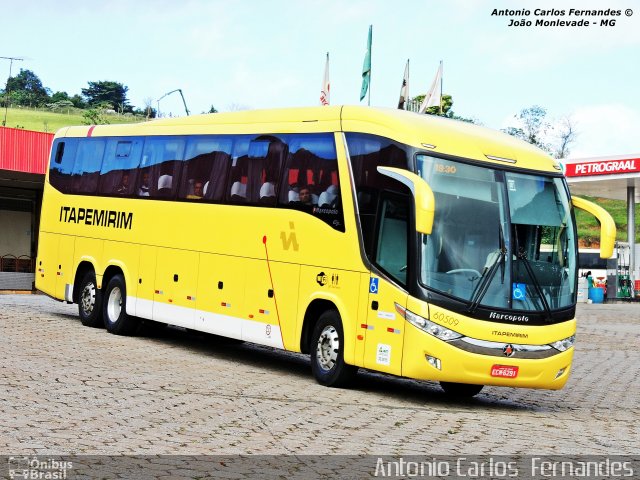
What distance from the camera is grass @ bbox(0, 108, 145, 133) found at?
358 ft

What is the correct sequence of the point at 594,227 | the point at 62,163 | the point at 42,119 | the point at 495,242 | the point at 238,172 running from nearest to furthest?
the point at 495,242 → the point at 238,172 → the point at 62,163 → the point at 594,227 → the point at 42,119

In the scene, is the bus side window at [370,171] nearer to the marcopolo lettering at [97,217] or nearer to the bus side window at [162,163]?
the bus side window at [162,163]

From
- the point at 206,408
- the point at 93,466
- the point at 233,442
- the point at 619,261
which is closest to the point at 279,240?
the point at 206,408

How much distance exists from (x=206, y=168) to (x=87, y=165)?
4785 millimetres

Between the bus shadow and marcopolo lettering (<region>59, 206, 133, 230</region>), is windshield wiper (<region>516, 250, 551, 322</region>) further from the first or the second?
marcopolo lettering (<region>59, 206, 133, 230</region>)

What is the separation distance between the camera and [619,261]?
56844 mm

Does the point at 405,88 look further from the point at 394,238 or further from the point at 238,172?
the point at 394,238

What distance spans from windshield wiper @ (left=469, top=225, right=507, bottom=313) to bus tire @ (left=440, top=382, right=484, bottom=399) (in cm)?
221

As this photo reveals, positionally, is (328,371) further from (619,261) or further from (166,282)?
(619,261)

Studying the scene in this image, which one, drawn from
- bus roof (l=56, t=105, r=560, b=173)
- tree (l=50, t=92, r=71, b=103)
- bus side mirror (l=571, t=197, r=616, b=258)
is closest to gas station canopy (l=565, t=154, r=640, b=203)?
bus roof (l=56, t=105, r=560, b=173)

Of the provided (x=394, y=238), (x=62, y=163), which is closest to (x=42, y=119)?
(x=62, y=163)

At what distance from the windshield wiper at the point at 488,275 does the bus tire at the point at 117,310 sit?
8.63 meters

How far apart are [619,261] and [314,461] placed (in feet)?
163

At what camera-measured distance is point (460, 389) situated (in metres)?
15.9
